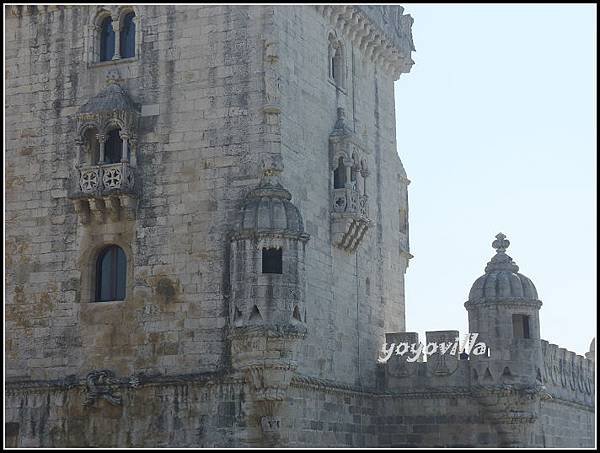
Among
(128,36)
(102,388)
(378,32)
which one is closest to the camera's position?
(102,388)

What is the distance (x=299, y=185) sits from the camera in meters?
28.8

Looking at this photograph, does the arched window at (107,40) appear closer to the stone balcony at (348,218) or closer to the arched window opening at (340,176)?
the arched window opening at (340,176)

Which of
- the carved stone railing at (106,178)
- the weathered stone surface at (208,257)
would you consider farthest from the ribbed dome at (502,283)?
the carved stone railing at (106,178)

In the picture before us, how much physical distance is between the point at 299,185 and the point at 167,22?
5.44 meters

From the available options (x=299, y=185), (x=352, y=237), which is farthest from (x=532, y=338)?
(x=299, y=185)

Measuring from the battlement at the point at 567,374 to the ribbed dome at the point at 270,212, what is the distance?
982cm

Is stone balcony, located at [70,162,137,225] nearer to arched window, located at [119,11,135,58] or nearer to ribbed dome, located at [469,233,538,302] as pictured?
arched window, located at [119,11,135,58]

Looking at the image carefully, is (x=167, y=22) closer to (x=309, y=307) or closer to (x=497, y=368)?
(x=309, y=307)

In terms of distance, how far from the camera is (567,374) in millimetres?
35469

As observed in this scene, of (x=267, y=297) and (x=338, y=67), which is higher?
(x=338, y=67)

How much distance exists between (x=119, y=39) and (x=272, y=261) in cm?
762

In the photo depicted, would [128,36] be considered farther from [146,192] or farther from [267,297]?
[267,297]

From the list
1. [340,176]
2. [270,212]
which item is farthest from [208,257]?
[340,176]

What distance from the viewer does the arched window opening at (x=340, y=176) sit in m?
30.8
